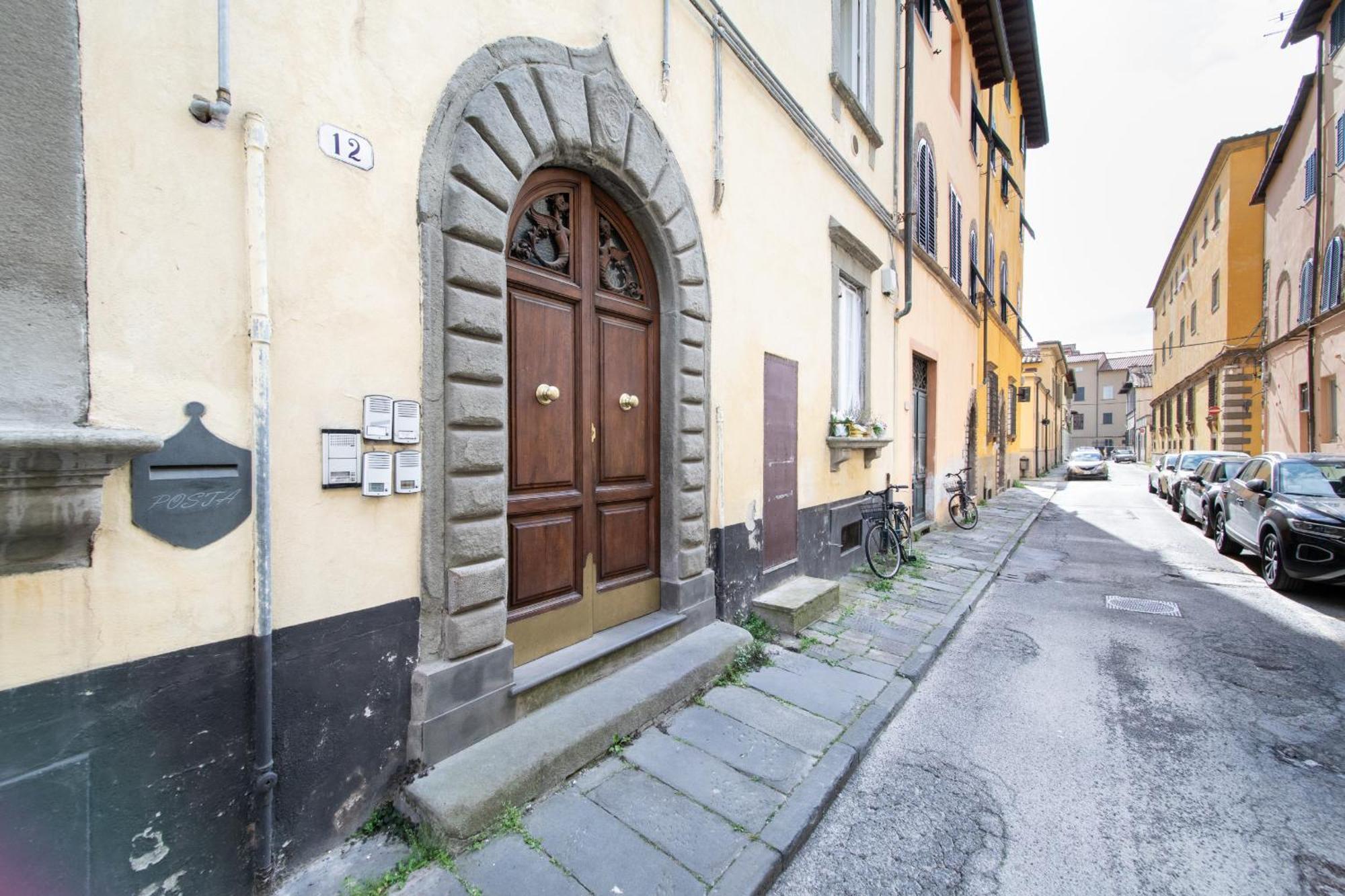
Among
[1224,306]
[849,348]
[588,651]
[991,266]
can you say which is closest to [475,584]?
[588,651]

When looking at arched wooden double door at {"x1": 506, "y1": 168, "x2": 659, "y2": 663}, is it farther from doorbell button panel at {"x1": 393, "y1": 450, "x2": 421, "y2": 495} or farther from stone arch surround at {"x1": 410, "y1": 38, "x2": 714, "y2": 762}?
doorbell button panel at {"x1": 393, "y1": 450, "x2": 421, "y2": 495}

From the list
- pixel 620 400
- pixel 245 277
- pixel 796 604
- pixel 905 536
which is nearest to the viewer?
pixel 245 277

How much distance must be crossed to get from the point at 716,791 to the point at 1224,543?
1052cm

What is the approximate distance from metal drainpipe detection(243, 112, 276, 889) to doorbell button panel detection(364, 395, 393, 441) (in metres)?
0.36

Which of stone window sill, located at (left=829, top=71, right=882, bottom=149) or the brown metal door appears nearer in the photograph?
the brown metal door

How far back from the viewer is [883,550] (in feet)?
23.7

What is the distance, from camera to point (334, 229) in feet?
7.51

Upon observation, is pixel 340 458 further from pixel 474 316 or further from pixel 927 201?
pixel 927 201

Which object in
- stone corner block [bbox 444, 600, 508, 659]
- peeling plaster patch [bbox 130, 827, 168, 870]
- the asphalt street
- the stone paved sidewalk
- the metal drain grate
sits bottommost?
the asphalt street

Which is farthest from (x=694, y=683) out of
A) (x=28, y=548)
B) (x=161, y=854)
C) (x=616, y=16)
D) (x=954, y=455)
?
(x=954, y=455)

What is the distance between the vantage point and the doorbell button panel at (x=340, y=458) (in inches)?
89.0

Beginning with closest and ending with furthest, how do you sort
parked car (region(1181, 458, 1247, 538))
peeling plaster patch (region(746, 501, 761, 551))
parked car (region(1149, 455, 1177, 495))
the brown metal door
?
peeling plaster patch (region(746, 501, 761, 551)) → the brown metal door → parked car (region(1181, 458, 1247, 538)) → parked car (region(1149, 455, 1177, 495))

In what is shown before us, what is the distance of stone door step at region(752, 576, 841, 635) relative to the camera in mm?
4777

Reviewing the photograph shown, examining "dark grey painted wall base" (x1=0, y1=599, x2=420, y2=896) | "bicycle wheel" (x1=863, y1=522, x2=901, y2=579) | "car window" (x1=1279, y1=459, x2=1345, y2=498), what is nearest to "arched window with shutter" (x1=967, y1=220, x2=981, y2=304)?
"car window" (x1=1279, y1=459, x2=1345, y2=498)
